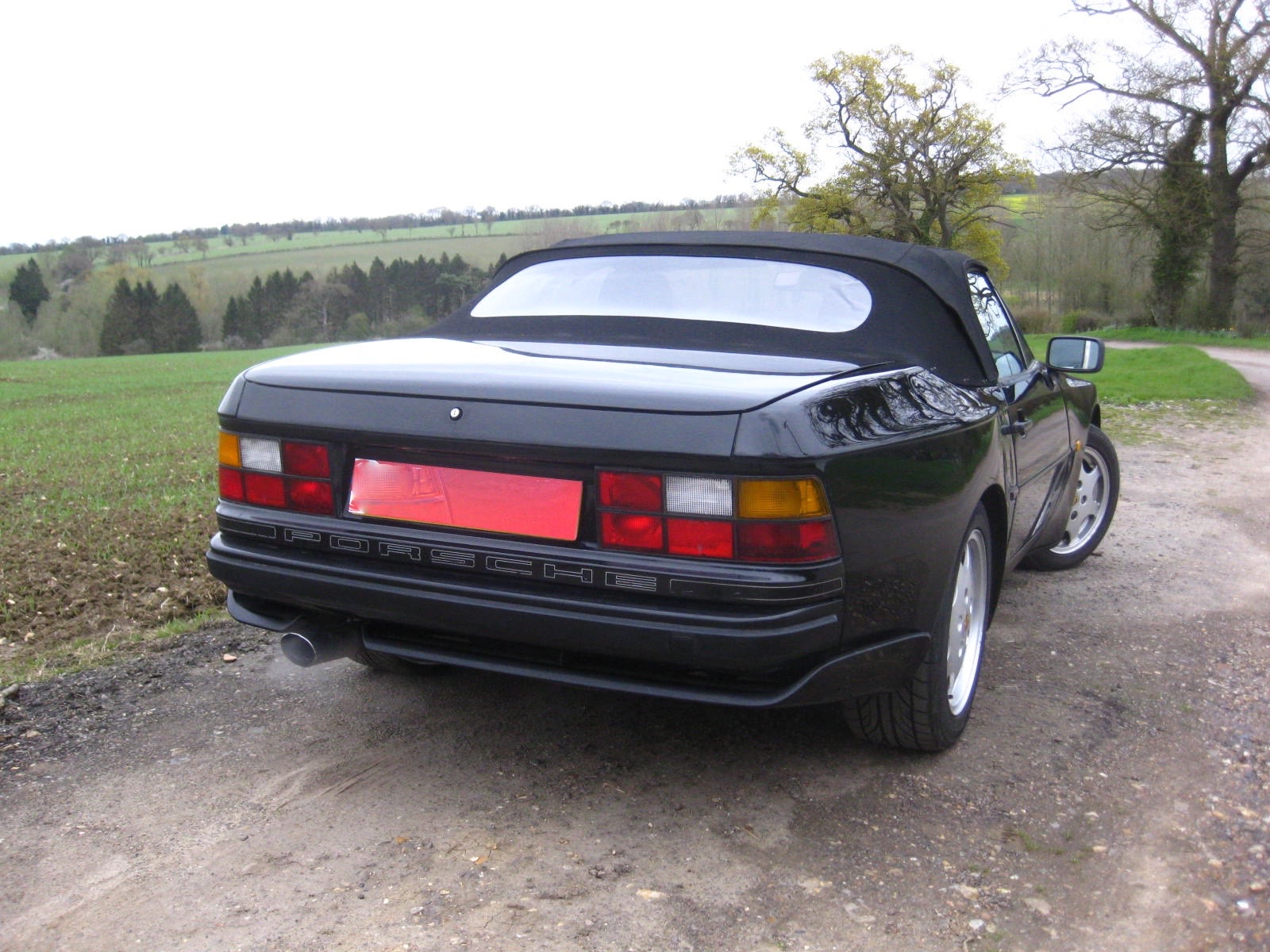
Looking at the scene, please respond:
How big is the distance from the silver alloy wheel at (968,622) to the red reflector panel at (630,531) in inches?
40.7

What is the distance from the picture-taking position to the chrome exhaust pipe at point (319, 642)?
9.41ft

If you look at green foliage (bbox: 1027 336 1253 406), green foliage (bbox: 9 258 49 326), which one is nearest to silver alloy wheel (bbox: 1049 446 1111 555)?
green foliage (bbox: 1027 336 1253 406)

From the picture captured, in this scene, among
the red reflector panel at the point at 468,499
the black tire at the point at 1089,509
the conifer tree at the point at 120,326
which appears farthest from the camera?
the conifer tree at the point at 120,326

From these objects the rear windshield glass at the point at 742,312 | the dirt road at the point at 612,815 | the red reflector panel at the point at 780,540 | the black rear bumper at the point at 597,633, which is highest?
the rear windshield glass at the point at 742,312

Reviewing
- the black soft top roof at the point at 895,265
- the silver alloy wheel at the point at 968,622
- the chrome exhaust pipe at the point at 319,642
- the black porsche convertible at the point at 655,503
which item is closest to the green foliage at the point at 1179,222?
the black soft top roof at the point at 895,265

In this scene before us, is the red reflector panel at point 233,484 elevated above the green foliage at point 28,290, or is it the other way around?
the red reflector panel at point 233,484

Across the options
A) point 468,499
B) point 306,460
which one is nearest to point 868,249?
point 468,499

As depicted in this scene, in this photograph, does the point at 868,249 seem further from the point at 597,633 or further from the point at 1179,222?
the point at 1179,222

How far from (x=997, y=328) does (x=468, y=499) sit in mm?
2315

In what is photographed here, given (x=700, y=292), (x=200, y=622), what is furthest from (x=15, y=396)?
(x=700, y=292)

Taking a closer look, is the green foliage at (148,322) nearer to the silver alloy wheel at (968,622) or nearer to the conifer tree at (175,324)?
the conifer tree at (175,324)

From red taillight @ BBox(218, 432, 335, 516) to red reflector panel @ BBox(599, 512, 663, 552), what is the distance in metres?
0.77

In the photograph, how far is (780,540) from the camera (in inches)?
95.9

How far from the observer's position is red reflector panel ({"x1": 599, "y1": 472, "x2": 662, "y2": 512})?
2439 mm
